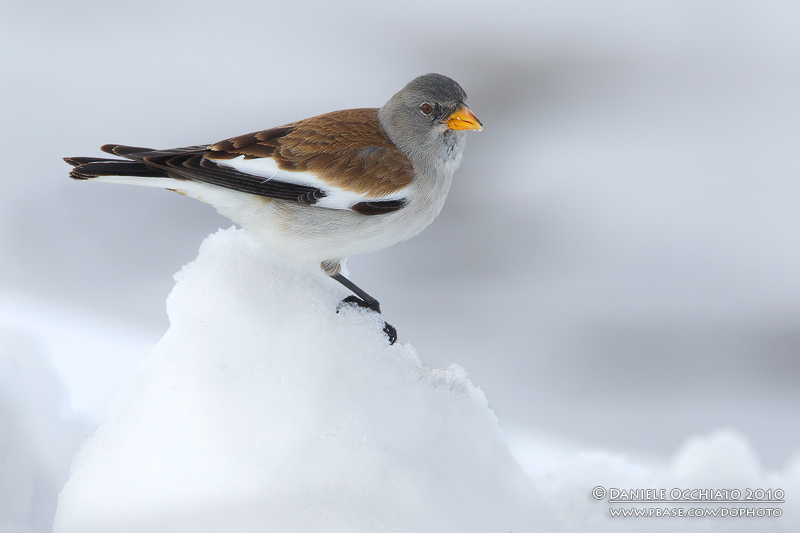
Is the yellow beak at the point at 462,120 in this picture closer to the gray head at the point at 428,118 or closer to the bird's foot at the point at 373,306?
the gray head at the point at 428,118

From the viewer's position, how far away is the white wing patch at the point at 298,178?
5.35 feet

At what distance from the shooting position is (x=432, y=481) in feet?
4.49

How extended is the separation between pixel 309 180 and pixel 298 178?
0.02 m

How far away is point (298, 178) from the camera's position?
5.37ft

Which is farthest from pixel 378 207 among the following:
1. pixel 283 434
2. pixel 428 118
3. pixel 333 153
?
pixel 283 434

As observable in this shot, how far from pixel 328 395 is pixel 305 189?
472 millimetres

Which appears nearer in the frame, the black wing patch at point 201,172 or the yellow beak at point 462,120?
the black wing patch at point 201,172

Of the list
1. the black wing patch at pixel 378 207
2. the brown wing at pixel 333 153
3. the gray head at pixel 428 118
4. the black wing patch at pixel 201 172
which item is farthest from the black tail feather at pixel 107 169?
the gray head at pixel 428 118

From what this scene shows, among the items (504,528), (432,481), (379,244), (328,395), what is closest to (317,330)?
(328,395)

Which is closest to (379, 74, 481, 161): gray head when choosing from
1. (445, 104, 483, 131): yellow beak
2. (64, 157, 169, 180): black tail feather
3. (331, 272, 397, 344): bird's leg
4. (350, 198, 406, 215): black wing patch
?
(445, 104, 483, 131): yellow beak

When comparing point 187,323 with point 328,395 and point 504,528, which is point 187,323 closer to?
point 328,395

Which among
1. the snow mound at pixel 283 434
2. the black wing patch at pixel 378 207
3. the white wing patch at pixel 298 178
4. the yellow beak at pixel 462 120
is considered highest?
the yellow beak at pixel 462 120

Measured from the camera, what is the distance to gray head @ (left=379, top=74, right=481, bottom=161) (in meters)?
1.80

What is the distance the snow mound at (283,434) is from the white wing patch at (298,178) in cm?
19
